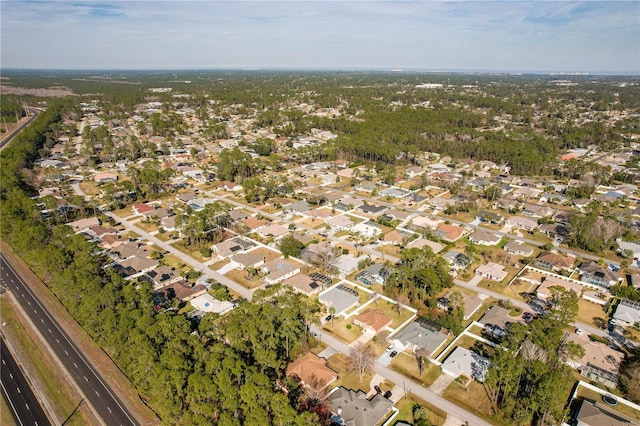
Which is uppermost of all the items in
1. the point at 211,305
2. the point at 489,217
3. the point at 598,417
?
the point at 489,217

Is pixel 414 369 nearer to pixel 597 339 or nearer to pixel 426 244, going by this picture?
pixel 597 339

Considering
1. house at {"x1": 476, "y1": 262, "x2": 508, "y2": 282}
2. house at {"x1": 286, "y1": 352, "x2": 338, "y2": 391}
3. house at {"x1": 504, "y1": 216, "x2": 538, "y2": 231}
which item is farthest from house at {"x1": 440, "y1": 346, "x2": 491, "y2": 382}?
house at {"x1": 504, "y1": 216, "x2": 538, "y2": 231}

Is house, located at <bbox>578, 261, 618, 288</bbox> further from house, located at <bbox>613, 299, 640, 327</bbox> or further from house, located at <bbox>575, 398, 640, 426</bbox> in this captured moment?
house, located at <bbox>575, 398, 640, 426</bbox>

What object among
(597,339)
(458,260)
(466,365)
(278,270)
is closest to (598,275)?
(597,339)

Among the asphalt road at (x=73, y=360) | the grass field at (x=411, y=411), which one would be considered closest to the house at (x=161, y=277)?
the asphalt road at (x=73, y=360)

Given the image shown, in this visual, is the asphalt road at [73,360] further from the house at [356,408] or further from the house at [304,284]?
the house at [304,284]

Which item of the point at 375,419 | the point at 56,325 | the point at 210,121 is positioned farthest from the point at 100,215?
the point at 210,121

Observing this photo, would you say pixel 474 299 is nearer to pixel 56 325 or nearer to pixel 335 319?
pixel 335 319
